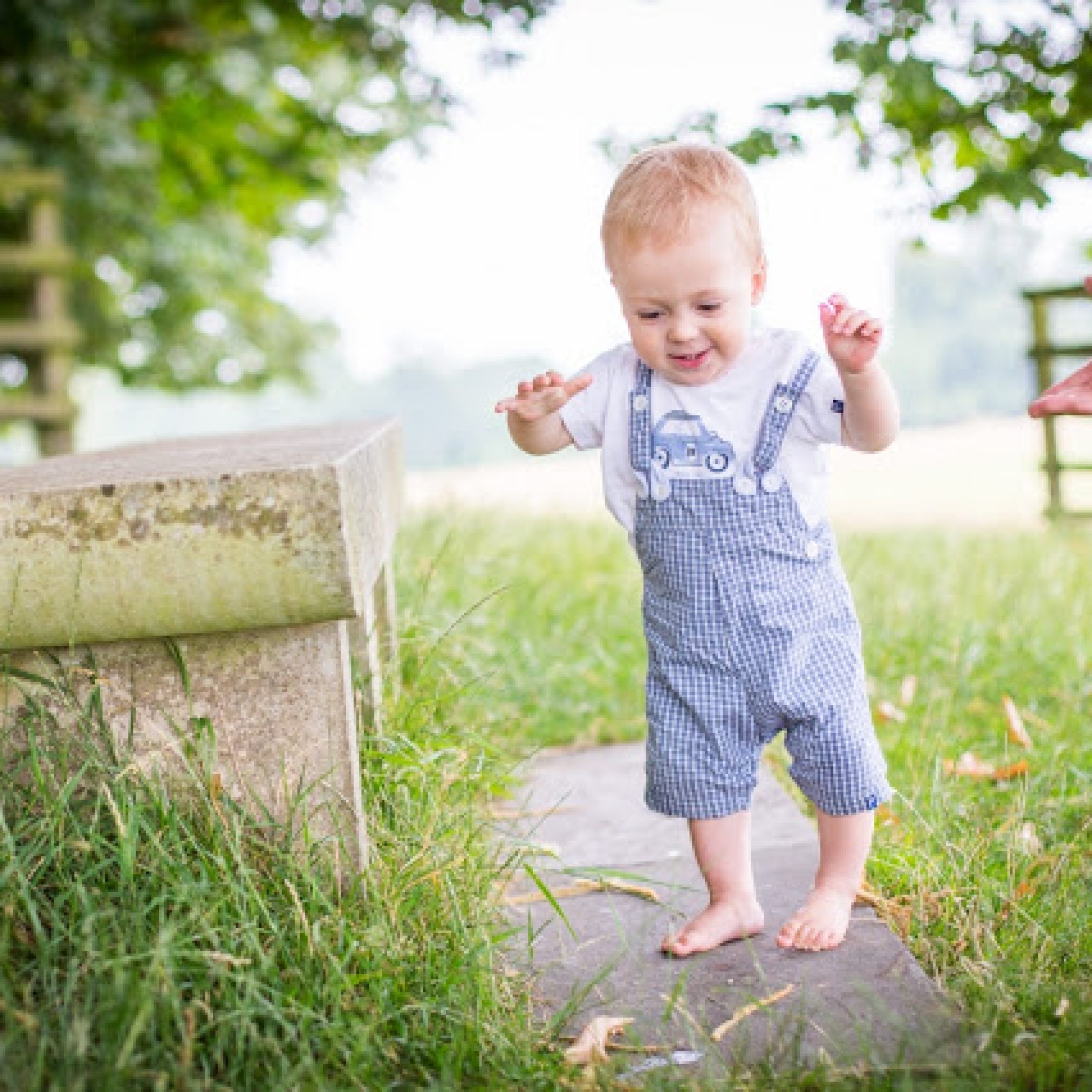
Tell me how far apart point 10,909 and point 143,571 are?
453mm

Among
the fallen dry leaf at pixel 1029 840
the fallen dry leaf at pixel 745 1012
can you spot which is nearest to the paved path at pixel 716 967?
the fallen dry leaf at pixel 745 1012

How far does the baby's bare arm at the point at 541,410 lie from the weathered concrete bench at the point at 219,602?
257 millimetres

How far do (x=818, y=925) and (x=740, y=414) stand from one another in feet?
2.64

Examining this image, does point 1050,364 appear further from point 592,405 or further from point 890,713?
point 592,405

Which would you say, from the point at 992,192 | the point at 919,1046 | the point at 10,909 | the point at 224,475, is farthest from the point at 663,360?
the point at 992,192

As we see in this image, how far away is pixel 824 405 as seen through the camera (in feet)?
6.89

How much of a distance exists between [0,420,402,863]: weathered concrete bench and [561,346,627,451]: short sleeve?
1.14 feet

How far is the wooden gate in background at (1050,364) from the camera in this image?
7895 mm

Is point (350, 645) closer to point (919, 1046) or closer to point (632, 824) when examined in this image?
point (632, 824)

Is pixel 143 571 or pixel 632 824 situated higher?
pixel 143 571

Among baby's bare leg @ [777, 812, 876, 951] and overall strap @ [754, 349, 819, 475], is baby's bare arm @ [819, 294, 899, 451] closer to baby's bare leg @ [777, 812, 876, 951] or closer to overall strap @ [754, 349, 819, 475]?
overall strap @ [754, 349, 819, 475]

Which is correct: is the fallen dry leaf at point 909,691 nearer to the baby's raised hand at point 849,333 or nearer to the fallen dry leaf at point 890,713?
the fallen dry leaf at point 890,713

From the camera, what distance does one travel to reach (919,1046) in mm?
1659

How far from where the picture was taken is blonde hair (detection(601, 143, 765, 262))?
2.01 meters
